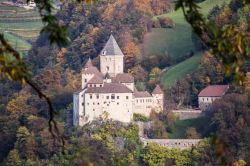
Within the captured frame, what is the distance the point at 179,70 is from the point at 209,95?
8078 millimetres

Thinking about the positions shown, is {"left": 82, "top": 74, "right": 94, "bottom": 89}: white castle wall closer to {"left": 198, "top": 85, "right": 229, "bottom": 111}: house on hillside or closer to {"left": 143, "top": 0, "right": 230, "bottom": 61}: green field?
{"left": 198, "top": 85, "right": 229, "bottom": 111}: house on hillside

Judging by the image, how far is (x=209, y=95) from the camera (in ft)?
188

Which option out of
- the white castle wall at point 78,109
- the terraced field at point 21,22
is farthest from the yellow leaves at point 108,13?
the white castle wall at point 78,109

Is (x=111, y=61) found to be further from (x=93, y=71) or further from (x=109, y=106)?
(x=109, y=106)

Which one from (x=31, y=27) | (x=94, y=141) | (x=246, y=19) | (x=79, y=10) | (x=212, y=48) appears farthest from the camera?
(x=31, y=27)

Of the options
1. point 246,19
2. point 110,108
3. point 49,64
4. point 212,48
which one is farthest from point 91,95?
point 212,48

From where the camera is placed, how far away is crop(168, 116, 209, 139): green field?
5456 centimetres

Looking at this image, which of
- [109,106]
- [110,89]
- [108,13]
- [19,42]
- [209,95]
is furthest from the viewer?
[19,42]

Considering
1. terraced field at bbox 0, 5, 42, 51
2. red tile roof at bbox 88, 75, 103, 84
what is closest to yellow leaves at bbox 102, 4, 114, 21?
terraced field at bbox 0, 5, 42, 51

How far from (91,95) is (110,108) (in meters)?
1.22

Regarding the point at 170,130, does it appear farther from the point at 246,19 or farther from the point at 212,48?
the point at 212,48

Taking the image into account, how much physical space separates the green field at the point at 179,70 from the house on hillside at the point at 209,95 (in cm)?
421

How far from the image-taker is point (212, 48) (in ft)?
27.3

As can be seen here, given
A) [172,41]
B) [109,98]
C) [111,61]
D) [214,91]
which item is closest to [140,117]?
[109,98]
